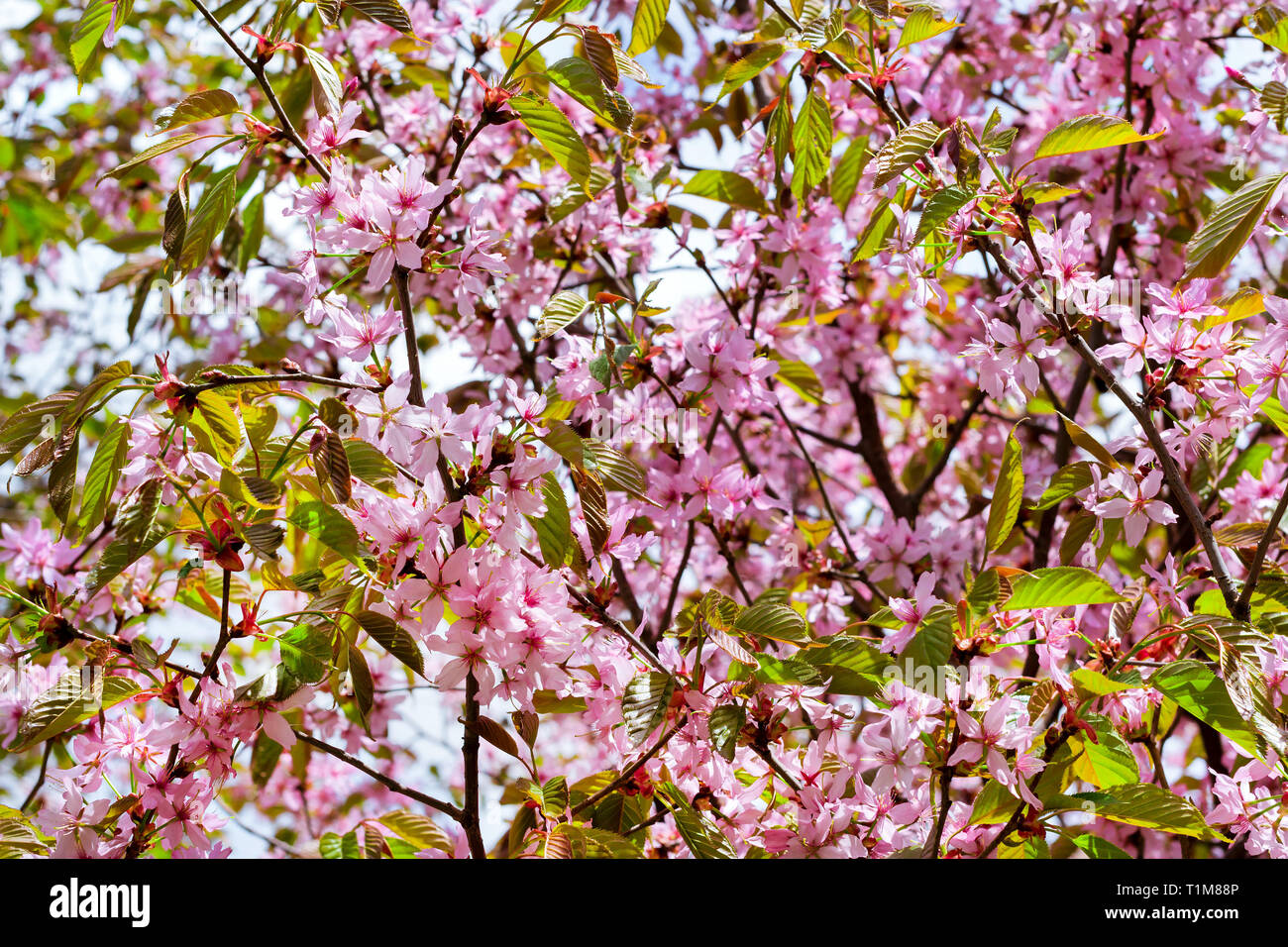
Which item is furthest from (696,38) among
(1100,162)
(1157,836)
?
(1157,836)

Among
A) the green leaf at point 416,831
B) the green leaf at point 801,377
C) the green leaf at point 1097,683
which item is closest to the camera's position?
the green leaf at point 1097,683

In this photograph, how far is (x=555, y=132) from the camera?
133 centimetres

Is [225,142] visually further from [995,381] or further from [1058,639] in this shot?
[1058,639]

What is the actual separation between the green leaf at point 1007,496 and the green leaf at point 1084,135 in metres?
0.39

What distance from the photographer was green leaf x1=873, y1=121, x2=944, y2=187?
1262 mm

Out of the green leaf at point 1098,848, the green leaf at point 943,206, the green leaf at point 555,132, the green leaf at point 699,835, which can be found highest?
the green leaf at point 555,132

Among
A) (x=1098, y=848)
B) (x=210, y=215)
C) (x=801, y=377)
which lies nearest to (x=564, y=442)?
(x=210, y=215)

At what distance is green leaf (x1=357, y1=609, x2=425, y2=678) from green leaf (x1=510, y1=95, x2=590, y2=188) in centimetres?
65

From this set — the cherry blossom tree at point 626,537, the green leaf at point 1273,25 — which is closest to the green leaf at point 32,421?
the cherry blossom tree at point 626,537

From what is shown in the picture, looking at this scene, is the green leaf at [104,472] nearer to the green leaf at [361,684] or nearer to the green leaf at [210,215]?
the green leaf at [210,215]

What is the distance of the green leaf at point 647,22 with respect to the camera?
1470 mm

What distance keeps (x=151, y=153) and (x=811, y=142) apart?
3.09 feet

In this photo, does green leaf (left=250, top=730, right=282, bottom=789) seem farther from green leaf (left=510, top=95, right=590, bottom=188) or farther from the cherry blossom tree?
green leaf (left=510, top=95, right=590, bottom=188)

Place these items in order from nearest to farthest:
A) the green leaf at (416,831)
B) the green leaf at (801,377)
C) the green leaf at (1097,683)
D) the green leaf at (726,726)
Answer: the green leaf at (1097,683)
the green leaf at (726,726)
the green leaf at (416,831)
the green leaf at (801,377)
